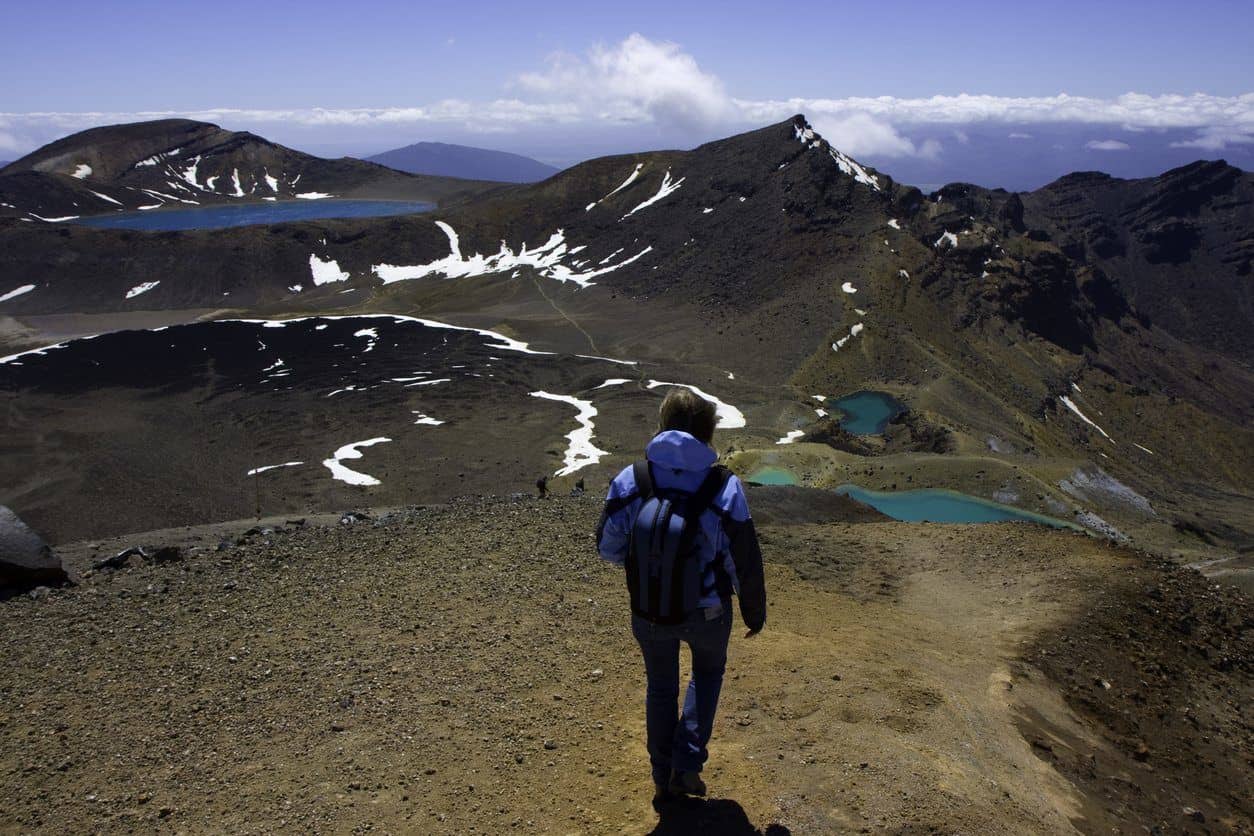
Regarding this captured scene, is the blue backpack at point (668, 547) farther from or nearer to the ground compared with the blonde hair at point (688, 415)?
nearer to the ground

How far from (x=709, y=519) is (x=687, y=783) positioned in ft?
8.38

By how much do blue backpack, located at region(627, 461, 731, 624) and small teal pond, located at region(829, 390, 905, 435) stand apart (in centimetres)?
5130

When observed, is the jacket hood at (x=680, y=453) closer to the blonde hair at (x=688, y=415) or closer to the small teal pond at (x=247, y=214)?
the blonde hair at (x=688, y=415)

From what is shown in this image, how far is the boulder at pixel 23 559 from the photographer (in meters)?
13.2

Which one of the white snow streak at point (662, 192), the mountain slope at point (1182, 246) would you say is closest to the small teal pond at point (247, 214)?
the white snow streak at point (662, 192)

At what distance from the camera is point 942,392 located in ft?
200

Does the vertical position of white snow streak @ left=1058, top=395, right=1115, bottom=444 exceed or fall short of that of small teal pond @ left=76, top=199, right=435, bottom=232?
it falls short

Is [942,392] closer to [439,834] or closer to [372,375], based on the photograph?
[372,375]

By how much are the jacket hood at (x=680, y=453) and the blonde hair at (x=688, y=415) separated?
20cm

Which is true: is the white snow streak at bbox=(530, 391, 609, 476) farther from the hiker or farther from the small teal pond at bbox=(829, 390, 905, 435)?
the hiker

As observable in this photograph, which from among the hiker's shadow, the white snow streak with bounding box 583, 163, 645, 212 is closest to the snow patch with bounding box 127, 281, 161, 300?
the white snow streak with bounding box 583, 163, 645, 212

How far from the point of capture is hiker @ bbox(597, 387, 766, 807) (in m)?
6.06

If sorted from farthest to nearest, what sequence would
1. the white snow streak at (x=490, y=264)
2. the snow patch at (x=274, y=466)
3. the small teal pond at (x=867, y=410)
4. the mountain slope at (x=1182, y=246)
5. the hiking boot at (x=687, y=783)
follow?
the mountain slope at (x=1182, y=246), the white snow streak at (x=490, y=264), the small teal pond at (x=867, y=410), the snow patch at (x=274, y=466), the hiking boot at (x=687, y=783)

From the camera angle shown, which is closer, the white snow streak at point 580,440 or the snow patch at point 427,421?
the white snow streak at point 580,440
